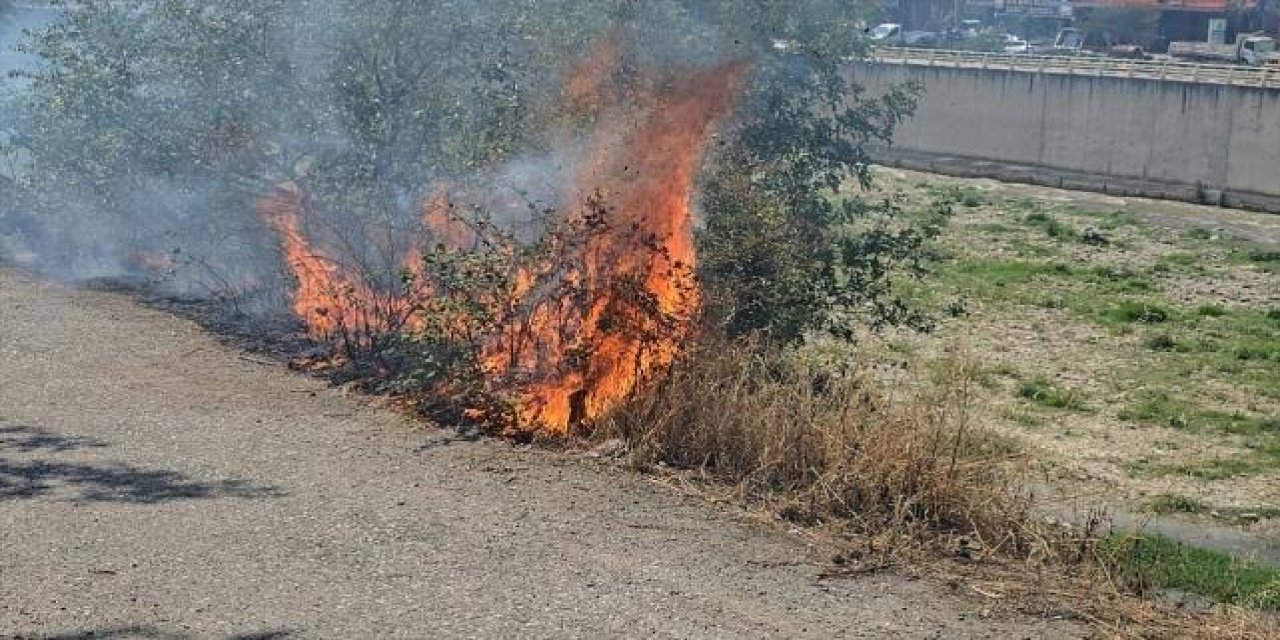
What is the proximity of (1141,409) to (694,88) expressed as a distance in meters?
6.28

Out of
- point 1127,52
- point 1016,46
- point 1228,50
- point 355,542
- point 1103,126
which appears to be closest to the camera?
point 355,542

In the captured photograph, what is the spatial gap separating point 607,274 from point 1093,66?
32274mm

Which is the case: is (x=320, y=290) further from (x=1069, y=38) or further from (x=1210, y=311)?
(x=1069, y=38)

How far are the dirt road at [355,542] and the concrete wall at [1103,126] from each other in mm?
29519

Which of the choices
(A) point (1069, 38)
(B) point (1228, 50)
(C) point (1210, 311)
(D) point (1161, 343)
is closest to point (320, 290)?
(D) point (1161, 343)

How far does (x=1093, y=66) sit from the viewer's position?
40688 millimetres

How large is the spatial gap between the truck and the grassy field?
18.1 metres

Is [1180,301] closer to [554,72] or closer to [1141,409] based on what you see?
[1141,409]

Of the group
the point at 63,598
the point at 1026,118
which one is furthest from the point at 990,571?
the point at 1026,118

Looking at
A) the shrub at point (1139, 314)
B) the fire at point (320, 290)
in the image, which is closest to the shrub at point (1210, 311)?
the shrub at point (1139, 314)

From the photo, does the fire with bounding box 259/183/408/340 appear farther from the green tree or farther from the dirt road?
the dirt road

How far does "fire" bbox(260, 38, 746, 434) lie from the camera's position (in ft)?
36.8

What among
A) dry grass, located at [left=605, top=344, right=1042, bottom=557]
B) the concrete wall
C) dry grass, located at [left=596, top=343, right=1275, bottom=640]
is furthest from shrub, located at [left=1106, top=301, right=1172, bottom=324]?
the concrete wall

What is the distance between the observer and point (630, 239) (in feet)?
38.3
